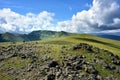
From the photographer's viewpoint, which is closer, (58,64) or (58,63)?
(58,64)

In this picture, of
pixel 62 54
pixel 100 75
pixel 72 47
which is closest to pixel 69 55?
pixel 62 54

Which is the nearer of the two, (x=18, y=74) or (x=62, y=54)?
(x=18, y=74)

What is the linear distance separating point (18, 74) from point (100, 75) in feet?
84.9

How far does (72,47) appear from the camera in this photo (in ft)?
305

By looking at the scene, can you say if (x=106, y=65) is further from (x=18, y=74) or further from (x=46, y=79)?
(x=18, y=74)

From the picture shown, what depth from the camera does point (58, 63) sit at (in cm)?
7906

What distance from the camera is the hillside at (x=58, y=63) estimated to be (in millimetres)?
72750

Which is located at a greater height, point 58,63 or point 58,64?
point 58,63

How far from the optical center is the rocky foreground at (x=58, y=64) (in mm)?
72688

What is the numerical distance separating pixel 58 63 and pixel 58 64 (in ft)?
1.89

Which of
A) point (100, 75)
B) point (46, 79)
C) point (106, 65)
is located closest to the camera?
point (46, 79)

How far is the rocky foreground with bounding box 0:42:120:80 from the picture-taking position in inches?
2862

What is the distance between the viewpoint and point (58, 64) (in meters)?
78.6

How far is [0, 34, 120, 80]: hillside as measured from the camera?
7275 cm
